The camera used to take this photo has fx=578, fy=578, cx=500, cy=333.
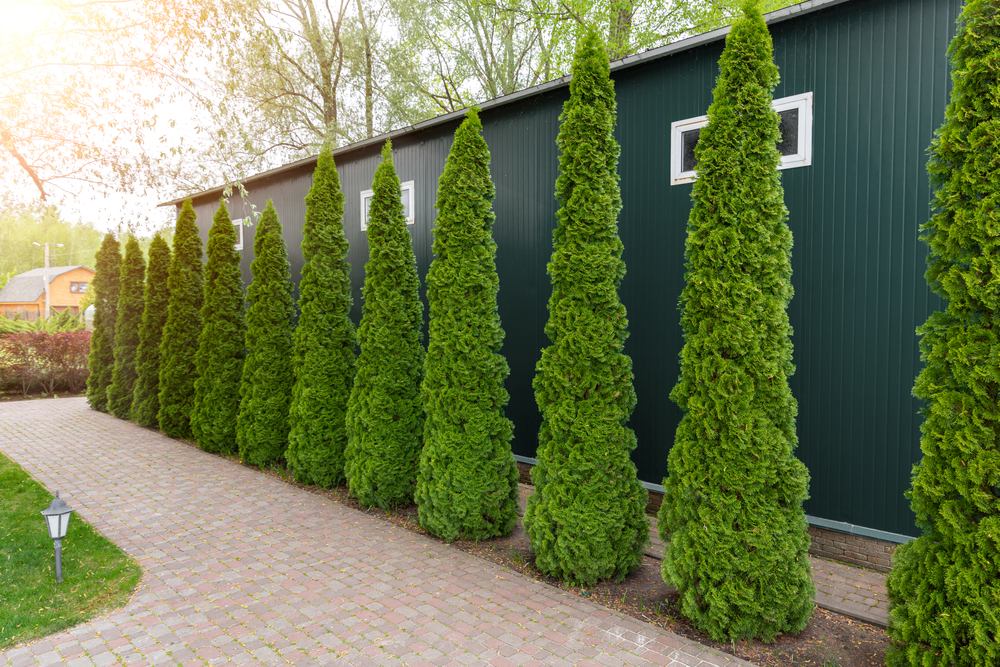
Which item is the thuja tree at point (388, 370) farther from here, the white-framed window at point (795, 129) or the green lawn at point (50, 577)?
the white-framed window at point (795, 129)

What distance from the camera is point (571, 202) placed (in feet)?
14.9

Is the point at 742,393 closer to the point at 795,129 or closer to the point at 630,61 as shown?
the point at 795,129

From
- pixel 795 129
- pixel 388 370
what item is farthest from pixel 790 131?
pixel 388 370

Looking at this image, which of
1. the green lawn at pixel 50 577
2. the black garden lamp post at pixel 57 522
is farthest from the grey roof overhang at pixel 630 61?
the black garden lamp post at pixel 57 522

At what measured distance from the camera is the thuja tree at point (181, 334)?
1005 centimetres

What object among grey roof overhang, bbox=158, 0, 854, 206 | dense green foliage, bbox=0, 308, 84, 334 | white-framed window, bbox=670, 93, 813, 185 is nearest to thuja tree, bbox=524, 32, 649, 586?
white-framed window, bbox=670, 93, 813, 185

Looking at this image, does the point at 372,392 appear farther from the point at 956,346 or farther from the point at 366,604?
the point at 956,346

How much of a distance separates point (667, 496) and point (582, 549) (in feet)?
2.55

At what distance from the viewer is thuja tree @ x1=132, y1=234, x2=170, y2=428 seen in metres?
11.0

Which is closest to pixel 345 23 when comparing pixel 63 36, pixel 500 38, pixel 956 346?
pixel 500 38

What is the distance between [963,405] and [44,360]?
1841cm

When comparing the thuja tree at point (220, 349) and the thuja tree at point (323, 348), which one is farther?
the thuja tree at point (220, 349)

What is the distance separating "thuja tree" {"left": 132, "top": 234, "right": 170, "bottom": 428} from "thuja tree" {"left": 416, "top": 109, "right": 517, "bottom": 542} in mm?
7851

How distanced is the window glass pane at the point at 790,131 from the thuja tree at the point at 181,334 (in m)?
9.31
